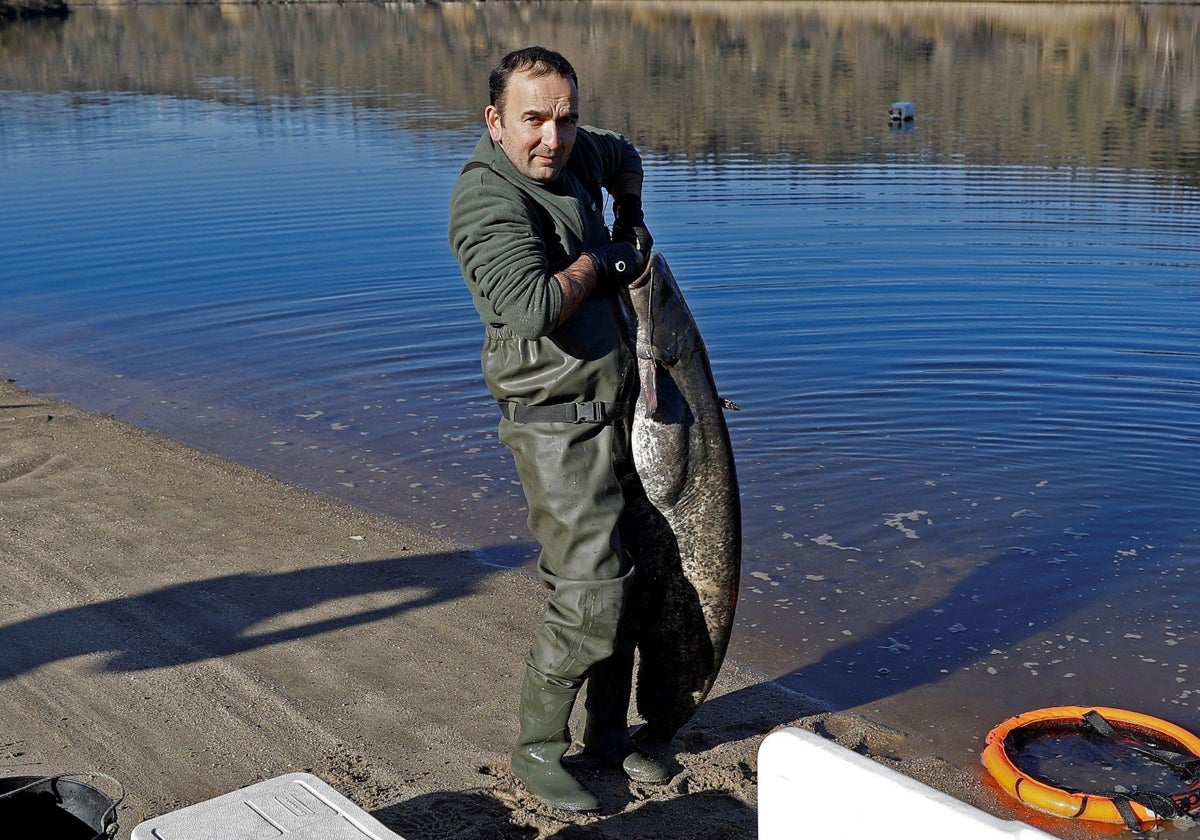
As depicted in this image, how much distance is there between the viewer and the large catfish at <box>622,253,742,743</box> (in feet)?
14.9

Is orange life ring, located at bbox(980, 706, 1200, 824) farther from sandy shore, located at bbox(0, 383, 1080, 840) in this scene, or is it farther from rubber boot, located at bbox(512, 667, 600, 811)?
rubber boot, located at bbox(512, 667, 600, 811)

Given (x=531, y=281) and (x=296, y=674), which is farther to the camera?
(x=296, y=674)

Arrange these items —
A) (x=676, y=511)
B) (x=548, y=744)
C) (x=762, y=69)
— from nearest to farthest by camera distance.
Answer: (x=548, y=744)
(x=676, y=511)
(x=762, y=69)

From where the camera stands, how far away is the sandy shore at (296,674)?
4.86m

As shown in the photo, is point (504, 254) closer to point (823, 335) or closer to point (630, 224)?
point (630, 224)

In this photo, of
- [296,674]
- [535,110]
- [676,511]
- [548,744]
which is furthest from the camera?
[296,674]

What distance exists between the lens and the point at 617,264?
4336 mm

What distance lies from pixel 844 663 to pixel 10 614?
13.0 feet

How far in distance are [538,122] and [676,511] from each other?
1473mm

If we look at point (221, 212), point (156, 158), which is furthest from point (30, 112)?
point (221, 212)

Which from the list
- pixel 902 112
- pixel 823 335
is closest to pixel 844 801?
pixel 823 335

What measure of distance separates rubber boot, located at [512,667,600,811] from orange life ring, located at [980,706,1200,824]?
→ 5.37 ft

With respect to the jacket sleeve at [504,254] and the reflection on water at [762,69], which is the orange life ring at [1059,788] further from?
the reflection on water at [762,69]

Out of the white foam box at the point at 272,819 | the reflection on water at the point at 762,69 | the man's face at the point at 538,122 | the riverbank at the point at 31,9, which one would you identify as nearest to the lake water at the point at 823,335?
the reflection on water at the point at 762,69
